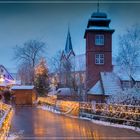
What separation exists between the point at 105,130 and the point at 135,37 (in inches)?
1027

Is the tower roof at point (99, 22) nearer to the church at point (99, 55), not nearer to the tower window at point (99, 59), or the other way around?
the church at point (99, 55)

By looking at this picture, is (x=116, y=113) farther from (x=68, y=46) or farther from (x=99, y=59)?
(x=68, y=46)

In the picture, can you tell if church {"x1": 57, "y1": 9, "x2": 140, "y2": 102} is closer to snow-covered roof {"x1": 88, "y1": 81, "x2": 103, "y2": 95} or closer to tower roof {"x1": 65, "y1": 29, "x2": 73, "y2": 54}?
Answer: snow-covered roof {"x1": 88, "y1": 81, "x2": 103, "y2": 95}

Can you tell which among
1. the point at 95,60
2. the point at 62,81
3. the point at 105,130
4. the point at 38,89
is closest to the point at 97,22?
the point at 95,60

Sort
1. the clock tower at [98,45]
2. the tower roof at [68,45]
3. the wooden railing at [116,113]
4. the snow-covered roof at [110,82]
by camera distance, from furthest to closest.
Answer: the tower roof at [68,45], the clock tower at [98,45], the snow-covered roof at [110,82], the wooden railing at [116,113]

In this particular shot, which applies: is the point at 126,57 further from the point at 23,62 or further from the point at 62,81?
the point at 23,62

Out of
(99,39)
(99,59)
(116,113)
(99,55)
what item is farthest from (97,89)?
(116,113)

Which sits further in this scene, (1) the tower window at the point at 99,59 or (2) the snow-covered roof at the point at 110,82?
(1) the tower window at the point at 99,59

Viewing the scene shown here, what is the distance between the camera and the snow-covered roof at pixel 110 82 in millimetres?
32275

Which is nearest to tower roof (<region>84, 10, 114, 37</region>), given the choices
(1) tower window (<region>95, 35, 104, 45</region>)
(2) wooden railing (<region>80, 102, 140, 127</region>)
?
(1) tower window (<region>95, 35, 104, 45</region>)

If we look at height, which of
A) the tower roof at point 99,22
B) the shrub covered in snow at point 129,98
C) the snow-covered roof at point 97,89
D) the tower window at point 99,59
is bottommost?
the shrub covered in snow at point 129,98

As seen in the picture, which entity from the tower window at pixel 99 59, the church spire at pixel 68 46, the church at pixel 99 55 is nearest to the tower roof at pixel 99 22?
the church at pixel 99 55

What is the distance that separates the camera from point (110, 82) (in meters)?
33.6

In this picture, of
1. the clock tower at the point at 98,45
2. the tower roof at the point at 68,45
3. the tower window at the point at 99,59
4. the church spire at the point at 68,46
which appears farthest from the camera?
the tower roof at the point at 68,45
